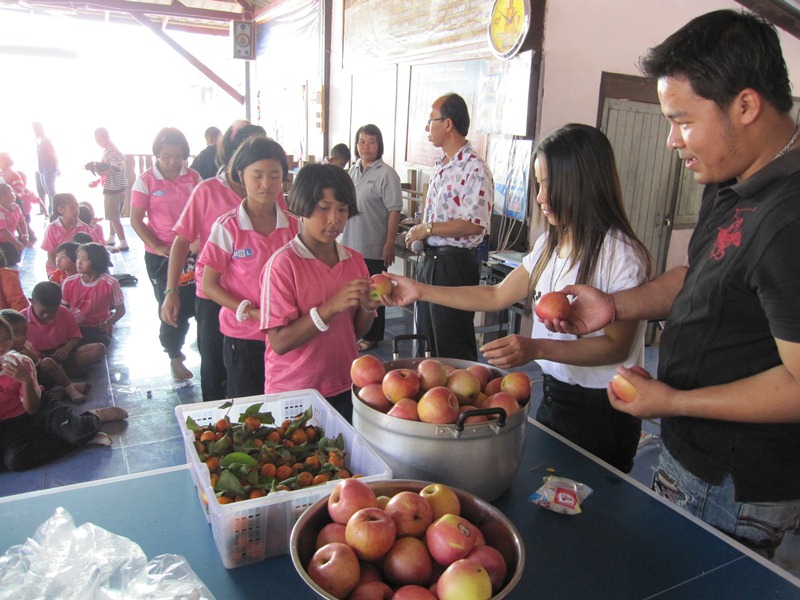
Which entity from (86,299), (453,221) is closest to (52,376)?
(86,299)

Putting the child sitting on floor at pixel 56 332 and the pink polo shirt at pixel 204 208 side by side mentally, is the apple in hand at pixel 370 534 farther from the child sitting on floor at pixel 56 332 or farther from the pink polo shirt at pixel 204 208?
the child sitting on floor at pixel 56 332

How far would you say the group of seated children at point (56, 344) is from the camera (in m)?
3.10

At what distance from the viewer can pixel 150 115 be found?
18078 millimetres

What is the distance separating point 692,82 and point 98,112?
1956 cm

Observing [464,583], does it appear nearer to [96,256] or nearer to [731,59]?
[731,59]

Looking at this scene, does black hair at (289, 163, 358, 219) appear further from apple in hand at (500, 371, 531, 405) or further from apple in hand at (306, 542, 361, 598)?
apple in hand at (306, 542, 361, 598)

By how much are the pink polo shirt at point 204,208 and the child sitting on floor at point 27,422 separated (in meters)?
1.05

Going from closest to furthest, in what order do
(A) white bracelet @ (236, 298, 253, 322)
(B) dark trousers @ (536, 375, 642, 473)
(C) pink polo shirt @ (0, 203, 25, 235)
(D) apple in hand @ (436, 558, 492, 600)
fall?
(D) apple in hand @ (436, 558, 492, 600)
(B) dark trousers @ (536, 375, 642, 473)
(A) white bracelet @ (236, 298, 253, 322)
(C) pink polo shirt @ (0, 203, 25, 235)

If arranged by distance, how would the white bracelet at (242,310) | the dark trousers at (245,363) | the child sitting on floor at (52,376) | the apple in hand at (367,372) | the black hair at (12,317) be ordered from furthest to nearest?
1. the child sitting on floor at (52,376)
2. the black hair at (12,317)
3. the dark trousers at (245,363)
4. the white bracelet at (242,310)
5. the apple in hand at (367,372)


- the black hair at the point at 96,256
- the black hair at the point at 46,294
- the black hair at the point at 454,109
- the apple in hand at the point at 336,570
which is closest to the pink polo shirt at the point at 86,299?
the black hair at the point at 96,256

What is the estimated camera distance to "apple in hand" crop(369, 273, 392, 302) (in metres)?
1.90

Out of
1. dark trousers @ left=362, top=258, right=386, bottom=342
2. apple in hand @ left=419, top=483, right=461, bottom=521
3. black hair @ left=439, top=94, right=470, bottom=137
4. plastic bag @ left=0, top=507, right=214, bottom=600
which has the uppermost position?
black hair @ left=439, top=94, right=470, bottom=137

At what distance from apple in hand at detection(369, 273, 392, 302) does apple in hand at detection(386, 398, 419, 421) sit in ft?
2.10

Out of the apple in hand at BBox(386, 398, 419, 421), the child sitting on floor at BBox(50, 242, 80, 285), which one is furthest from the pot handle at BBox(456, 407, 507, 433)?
the child sitting on floor at BBox(50, 242, 80, 285)
